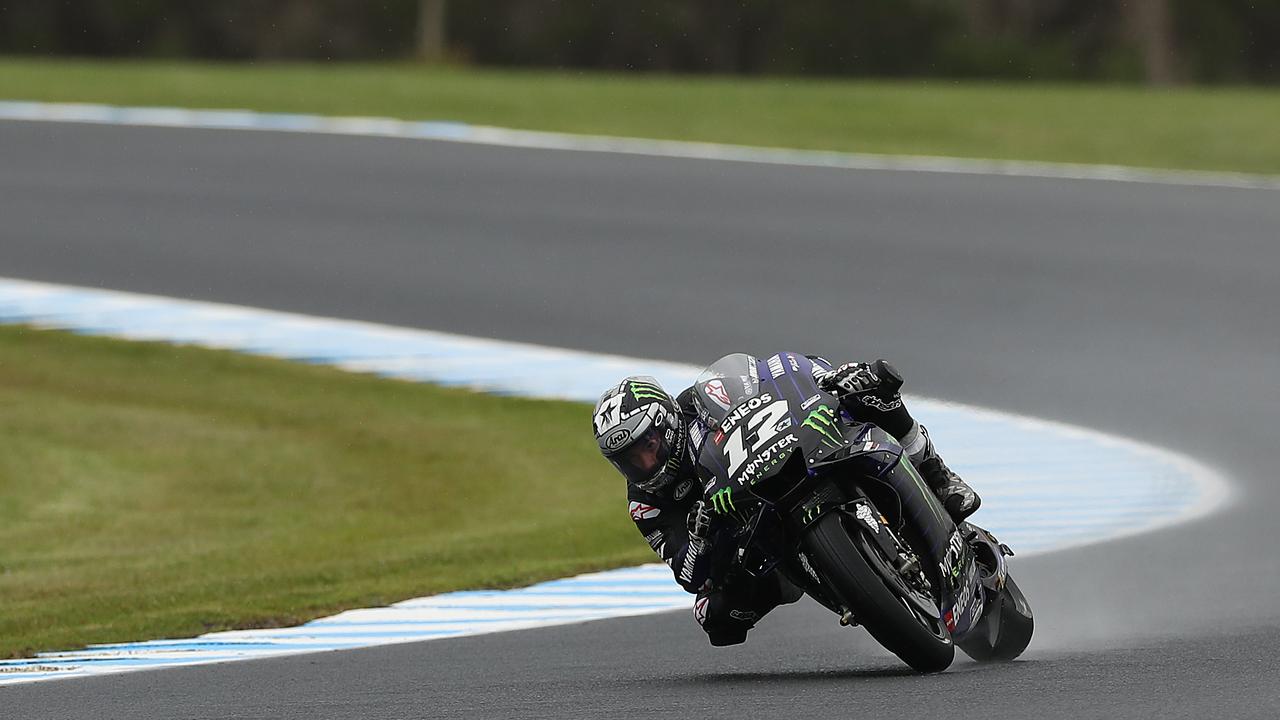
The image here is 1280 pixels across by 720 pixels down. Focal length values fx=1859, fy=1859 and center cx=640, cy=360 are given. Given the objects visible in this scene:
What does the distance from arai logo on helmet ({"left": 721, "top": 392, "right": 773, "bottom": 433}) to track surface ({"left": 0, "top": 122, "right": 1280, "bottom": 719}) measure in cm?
84

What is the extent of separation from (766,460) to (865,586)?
1.61ft

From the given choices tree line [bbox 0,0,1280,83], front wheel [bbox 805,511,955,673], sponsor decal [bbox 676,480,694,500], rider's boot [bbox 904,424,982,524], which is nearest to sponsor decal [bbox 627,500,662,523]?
sponsor decal [bbox 676,480,694,500]

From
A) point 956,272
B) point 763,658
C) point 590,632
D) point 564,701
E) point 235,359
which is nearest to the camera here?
point 564,701

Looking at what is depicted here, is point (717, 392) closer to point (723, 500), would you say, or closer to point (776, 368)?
point (776, 368)

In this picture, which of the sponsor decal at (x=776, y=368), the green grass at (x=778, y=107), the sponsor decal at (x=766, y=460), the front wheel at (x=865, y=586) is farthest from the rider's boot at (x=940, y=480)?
the green grass at (x=778, y=107)

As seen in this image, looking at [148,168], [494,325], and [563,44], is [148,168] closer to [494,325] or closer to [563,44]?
[494,325]

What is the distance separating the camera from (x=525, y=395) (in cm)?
1371

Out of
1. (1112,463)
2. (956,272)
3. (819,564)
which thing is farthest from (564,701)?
(956,272)

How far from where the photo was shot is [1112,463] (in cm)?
1141

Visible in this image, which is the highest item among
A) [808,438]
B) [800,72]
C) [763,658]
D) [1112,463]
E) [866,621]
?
[808,438]

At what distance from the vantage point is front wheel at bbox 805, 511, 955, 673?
5.70m

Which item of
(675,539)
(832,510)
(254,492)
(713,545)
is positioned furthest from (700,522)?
(254,492)

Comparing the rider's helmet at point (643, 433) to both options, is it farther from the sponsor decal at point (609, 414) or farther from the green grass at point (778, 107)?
the green grass at point (778, 107)

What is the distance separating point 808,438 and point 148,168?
606 inches
